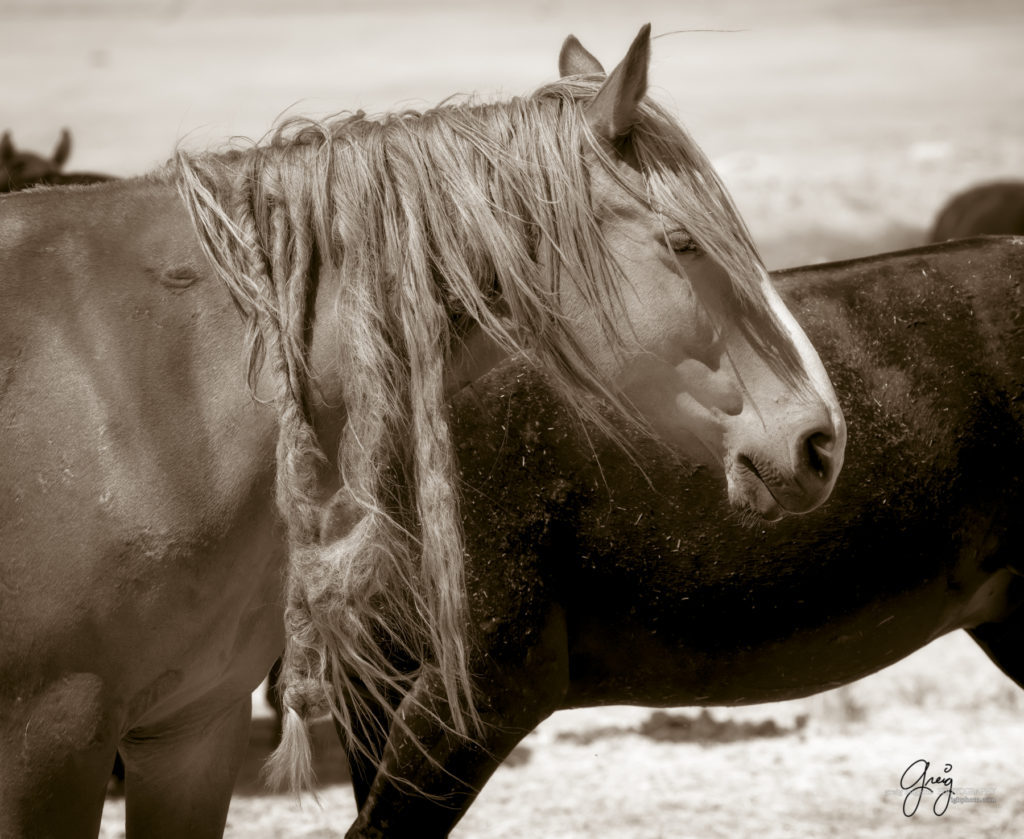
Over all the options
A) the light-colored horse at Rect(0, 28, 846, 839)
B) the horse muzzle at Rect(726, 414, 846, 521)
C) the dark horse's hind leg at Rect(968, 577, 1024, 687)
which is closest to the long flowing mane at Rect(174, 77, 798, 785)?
the light-colored horse at Rect(0, 28, 846, 839)

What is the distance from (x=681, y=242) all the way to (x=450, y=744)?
1.30m

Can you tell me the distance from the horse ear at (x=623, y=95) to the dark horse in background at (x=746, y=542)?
2.50 feet

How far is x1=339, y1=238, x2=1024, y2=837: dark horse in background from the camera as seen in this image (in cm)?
294

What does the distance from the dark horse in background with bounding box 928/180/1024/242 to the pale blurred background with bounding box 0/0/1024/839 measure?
4.05 feet

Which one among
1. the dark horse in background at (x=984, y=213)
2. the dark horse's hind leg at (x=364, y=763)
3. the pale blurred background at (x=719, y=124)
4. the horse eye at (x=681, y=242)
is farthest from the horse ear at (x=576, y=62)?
the dark horse in background at (x=984, y=213)

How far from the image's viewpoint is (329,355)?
7.71 feet

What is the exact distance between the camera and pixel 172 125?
81.3ft

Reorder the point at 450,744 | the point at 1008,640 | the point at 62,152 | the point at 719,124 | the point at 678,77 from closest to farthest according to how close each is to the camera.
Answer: the point at 450,744
the point at 1008,640
the point at 62,152
the point at 719,124
the point at 678,77

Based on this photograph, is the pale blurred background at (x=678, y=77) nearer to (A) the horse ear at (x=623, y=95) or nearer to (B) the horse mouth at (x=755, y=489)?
(A) the horse ear at (x=623, y=95)

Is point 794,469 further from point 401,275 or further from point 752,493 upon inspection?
point 401,275

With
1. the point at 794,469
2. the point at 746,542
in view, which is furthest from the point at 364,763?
the point at 794,469

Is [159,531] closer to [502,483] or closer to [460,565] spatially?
[460,565]

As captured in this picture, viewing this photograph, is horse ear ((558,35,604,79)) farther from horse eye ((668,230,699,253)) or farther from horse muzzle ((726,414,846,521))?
horse muzzle ((726,414,846,521))

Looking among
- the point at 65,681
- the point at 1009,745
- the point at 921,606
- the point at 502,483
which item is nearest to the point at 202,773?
the point at 65,681
